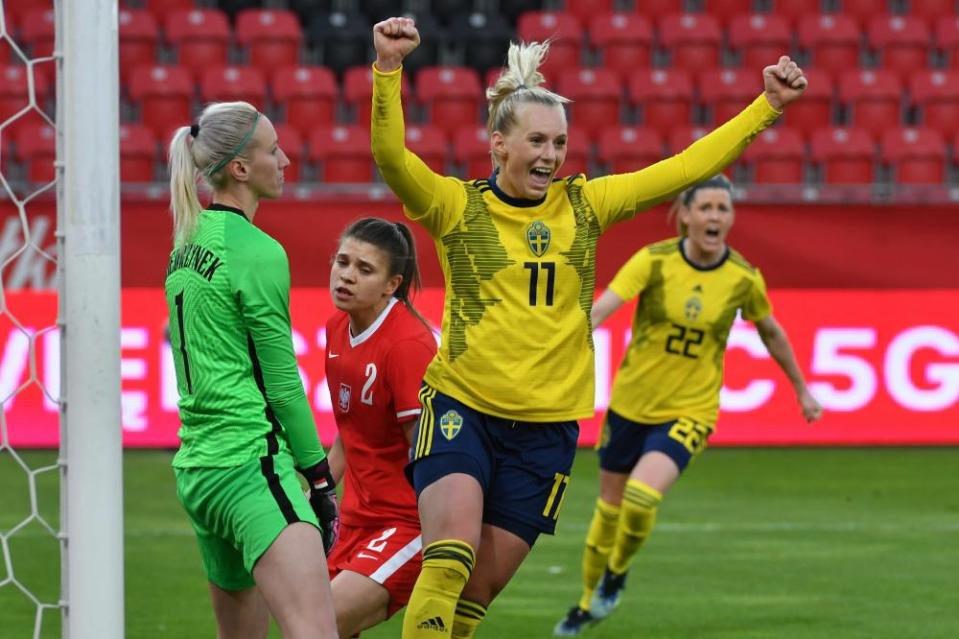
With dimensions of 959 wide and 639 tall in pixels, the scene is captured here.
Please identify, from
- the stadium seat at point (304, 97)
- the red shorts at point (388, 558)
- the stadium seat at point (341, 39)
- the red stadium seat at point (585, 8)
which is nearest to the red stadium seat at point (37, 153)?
the stadium seat at point (304, 97)

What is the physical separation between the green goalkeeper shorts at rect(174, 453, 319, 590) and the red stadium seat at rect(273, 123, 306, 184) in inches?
451

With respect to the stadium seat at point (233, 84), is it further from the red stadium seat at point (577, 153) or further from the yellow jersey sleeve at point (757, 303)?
the yellow jersey sleeve at point (757, 303)

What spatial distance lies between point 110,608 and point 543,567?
455 centimetres

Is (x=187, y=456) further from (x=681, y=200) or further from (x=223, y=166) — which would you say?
(x=681, y=200)

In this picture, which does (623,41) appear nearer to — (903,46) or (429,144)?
(429,144)

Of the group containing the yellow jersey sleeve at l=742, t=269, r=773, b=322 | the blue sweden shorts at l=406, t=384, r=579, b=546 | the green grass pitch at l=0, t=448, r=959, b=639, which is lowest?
the green grass pitch at l=0, t=448, r=959, b=639

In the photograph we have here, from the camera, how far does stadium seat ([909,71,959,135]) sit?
16859 mm

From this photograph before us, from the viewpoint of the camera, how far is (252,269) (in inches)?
154

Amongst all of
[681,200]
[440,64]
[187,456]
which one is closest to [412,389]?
[187,456]

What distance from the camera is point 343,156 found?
1541 centimetres

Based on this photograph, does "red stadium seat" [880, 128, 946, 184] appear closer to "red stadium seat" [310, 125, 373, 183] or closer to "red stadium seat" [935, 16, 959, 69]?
"red stadium seat" [935, 16, 959, 69]

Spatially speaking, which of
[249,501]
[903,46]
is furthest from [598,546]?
[903,46]

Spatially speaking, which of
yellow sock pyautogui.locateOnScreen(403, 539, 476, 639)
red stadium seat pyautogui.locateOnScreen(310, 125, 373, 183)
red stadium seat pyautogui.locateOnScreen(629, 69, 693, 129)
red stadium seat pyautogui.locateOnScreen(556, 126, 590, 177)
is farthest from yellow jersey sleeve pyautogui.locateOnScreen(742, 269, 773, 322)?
red stadium seat pyautogui.locateOnScreen(629, 69, 693, 129)

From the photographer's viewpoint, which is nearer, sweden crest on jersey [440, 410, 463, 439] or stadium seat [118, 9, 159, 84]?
sweden crest on jersey [440, 410, 463, 439]
